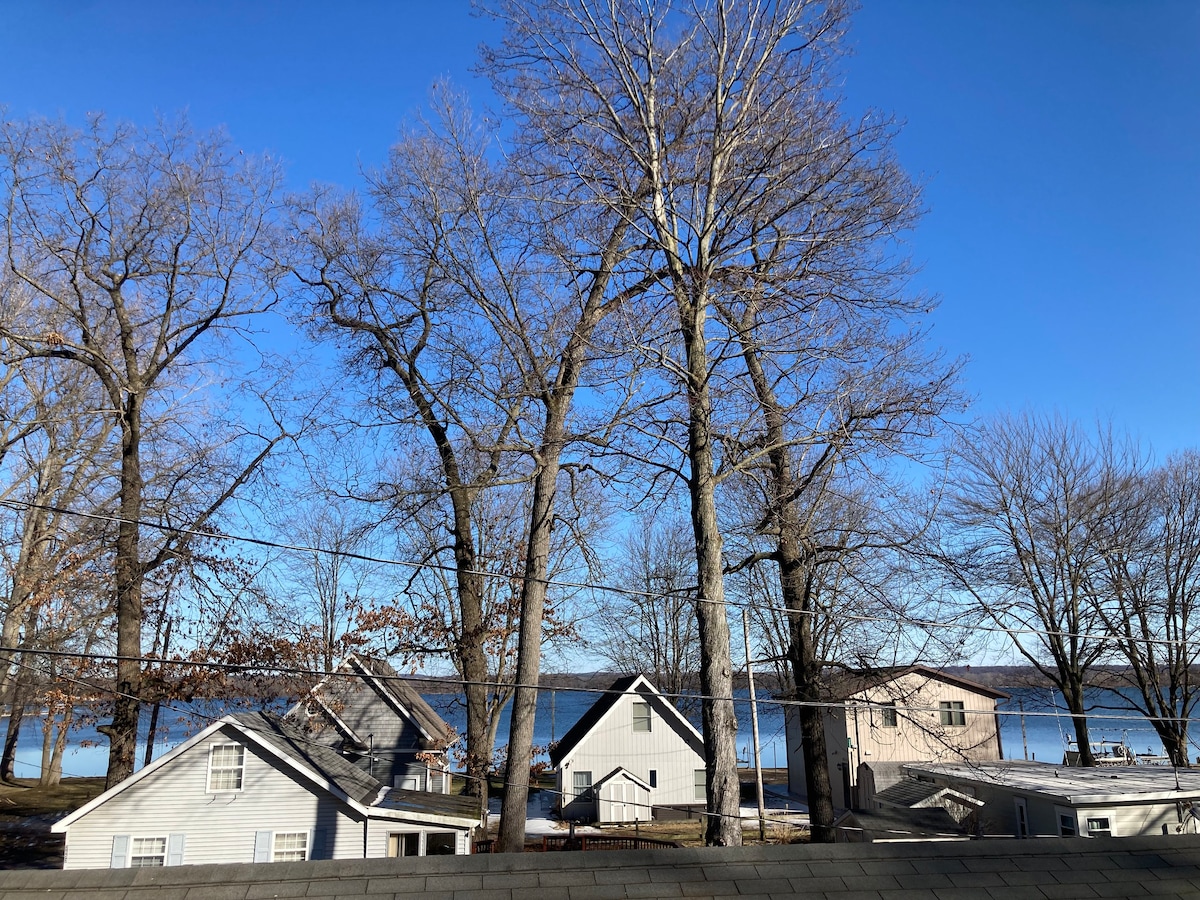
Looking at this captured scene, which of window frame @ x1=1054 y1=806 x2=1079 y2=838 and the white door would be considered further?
the white door

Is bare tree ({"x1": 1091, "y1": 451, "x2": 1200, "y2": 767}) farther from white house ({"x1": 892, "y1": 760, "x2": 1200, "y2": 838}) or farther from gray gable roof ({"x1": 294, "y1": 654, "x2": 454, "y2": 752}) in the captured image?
gray gable roof ({"x1": 294, "y1": 654, "x2": 454, "y2": 752})

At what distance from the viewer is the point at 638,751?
37.0 meters

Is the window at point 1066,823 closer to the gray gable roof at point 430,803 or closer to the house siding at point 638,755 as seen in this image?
the gray gable roof at point 430,803

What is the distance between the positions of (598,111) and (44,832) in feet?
87.9

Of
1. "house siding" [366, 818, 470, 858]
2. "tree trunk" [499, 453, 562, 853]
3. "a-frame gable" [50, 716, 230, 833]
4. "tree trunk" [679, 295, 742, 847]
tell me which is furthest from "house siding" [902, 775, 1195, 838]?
"a-frame gable" [50, 716, 230, 833]

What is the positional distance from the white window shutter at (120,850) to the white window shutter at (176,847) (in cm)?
81

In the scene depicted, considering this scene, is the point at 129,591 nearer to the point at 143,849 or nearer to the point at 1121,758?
the point at 143,849

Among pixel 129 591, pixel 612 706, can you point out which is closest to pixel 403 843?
pixel 129 591

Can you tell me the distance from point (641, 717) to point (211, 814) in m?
21.8

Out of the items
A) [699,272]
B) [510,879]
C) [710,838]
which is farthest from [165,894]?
[699,272]

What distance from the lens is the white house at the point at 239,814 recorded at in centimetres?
1811

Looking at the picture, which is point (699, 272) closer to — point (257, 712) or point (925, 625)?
point (925, 625)

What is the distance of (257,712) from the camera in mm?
21234

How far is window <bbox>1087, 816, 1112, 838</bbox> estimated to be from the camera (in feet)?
67.5
